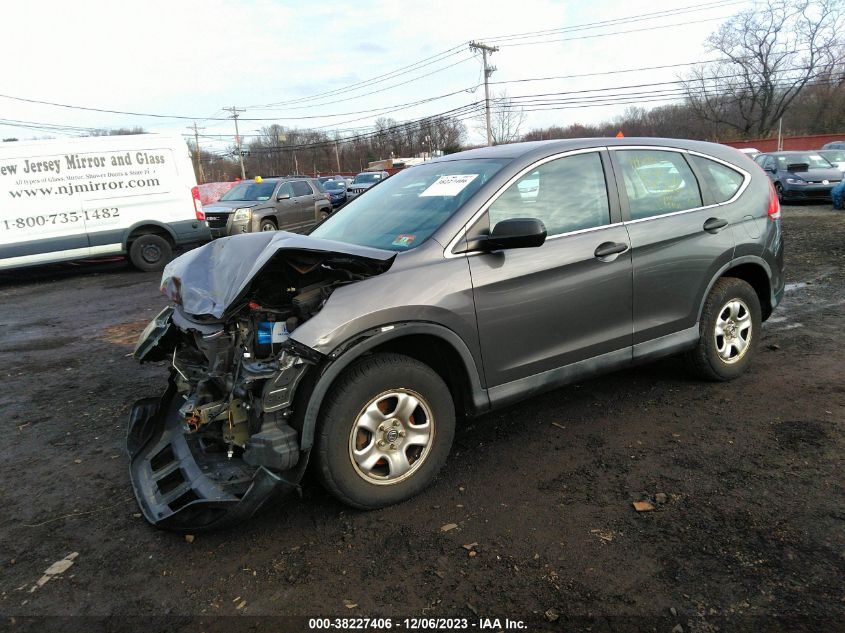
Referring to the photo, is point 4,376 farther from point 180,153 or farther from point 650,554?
point 180,153

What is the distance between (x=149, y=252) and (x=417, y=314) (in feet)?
36.7

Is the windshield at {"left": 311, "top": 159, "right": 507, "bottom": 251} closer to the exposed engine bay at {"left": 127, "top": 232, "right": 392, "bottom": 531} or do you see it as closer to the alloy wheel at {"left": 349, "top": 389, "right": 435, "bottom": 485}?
the exposed engine bay at {"left": 127, "top": 232, "right": 392, "bottom": 531}

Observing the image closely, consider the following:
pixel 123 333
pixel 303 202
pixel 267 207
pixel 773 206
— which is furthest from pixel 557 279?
pixel 303 202

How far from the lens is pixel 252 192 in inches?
612

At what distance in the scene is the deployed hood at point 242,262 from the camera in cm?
281

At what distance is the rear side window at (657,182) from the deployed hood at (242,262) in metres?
1.84

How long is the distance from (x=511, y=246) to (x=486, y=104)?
42515mm

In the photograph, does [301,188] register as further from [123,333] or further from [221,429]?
[221,429]

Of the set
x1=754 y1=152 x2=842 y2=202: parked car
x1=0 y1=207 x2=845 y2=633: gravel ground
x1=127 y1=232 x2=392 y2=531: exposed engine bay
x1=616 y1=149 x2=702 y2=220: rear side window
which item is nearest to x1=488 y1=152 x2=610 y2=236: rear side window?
x1=616 y1=149 x2=702 y2=220: rear side window

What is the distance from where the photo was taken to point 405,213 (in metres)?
3.58

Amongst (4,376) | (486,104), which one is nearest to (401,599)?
(4,376)

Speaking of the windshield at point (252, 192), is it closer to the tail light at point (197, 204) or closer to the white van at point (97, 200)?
the tail light at point (197, 204)

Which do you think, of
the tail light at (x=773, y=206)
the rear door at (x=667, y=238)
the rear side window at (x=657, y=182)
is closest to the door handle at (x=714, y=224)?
the rear door at (x=667, y=238)

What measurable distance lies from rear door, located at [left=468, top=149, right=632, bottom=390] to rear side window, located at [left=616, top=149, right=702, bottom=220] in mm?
191
